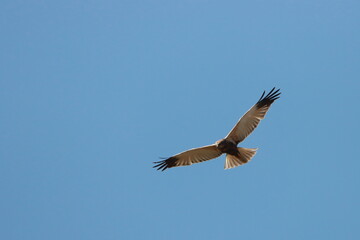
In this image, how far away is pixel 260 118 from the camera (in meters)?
12.5

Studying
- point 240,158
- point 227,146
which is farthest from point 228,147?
point 240,158

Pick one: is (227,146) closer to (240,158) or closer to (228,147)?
(228,147)

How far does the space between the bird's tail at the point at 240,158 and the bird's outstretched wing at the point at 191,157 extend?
0.35 m

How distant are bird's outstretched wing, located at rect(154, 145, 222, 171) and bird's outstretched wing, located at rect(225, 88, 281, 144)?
22.8 inches

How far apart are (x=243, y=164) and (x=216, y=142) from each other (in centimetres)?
83

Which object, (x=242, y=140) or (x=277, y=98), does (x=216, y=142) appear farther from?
(x=277, y=98)

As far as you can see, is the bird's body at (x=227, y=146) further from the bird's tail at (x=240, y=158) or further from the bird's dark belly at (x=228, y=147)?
the bird's tail at (x=240, y=158)

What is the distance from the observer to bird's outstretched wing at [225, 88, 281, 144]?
12.4 metres

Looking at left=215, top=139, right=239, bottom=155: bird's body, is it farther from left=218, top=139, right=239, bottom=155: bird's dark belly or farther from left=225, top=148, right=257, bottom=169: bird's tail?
left=225, top=148, right=257, bottom=169: bird's tail

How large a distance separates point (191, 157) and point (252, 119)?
1780 mm

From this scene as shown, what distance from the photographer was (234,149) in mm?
12172

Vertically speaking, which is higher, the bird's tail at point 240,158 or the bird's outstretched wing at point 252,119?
the bird's outstretched wing at point 252,119

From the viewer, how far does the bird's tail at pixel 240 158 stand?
12.2 meters

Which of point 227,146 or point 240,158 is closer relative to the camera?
point 227,146
